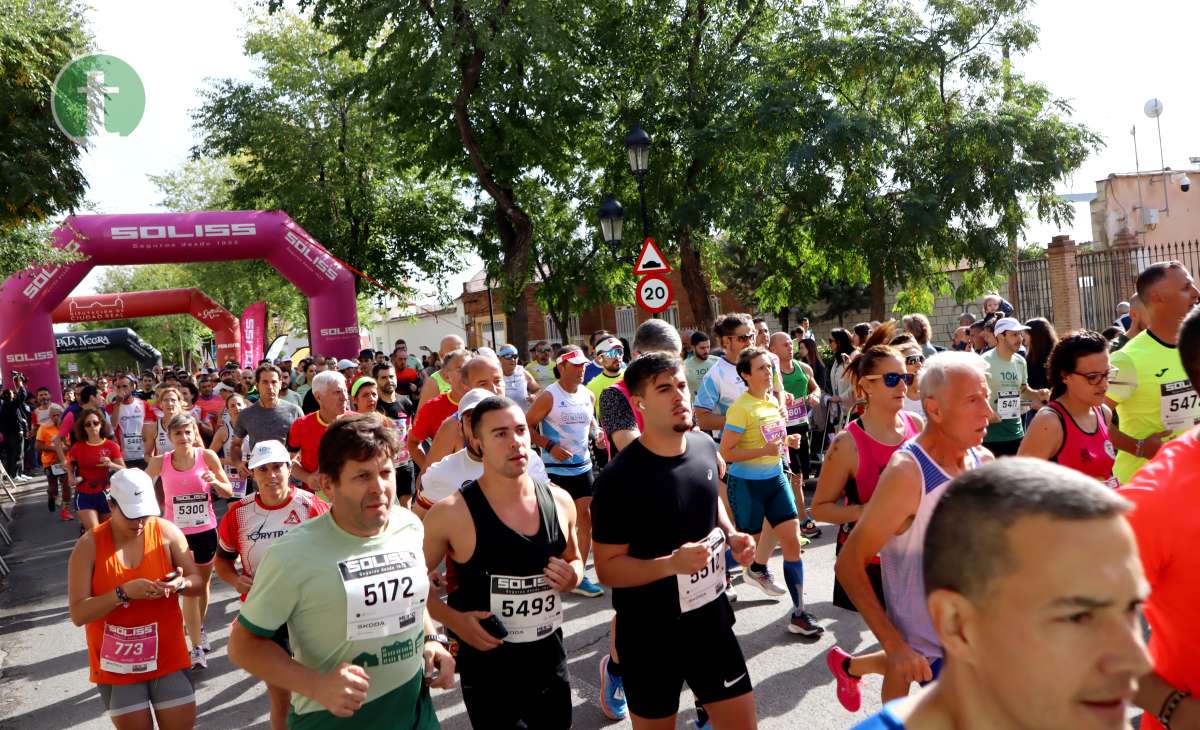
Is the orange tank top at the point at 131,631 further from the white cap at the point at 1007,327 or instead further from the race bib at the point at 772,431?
the white cap at the point at 1007,327

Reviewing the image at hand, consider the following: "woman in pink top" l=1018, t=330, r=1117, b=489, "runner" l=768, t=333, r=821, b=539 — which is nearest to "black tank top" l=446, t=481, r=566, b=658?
"woman in pink top" l=1018, t=330, r=1117, b=489

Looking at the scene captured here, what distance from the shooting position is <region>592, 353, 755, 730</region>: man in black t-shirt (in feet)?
12.5

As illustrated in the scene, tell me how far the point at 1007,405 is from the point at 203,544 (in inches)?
251

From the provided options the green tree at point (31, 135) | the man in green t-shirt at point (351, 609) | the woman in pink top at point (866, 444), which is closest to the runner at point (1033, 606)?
the man in green t-shirt at point (351, 609)

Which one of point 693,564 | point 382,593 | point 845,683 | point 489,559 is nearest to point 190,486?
point 489,559

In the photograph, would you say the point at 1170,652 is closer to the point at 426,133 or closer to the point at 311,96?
the point at 426,133

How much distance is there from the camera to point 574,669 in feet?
20.2

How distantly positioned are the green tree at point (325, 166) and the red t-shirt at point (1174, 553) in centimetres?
2688

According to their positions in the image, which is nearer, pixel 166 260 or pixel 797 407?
pixel 797 407

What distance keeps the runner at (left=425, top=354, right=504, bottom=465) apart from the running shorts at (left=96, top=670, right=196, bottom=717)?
219cm

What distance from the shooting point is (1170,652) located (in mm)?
2324

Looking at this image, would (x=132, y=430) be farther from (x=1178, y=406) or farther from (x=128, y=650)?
(x=1178, y=406)

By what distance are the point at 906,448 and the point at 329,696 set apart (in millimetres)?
1976

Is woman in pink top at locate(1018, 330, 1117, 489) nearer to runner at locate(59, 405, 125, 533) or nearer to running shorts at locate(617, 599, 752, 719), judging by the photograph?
running shorts at locate(617, 599, 752, 719)
